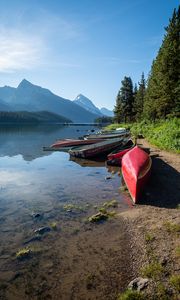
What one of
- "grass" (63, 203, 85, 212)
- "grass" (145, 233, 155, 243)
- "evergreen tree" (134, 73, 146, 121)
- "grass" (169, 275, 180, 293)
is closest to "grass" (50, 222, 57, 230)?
"grass" (63, 203, 85, 212)

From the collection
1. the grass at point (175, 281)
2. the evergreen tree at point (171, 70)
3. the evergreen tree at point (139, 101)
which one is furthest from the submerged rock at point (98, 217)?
the evergreen tree at point (139, 101)

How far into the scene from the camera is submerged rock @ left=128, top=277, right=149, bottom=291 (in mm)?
6008

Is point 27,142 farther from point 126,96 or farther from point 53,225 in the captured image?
point 53,225

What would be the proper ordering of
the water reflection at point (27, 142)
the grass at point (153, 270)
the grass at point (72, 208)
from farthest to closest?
the water reflection at point (27, 142), the grass at point (72, 208), the grass at point (153, 270)

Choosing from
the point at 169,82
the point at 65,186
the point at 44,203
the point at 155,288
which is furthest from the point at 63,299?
the point at 169,82

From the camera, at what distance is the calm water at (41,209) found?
718 cm

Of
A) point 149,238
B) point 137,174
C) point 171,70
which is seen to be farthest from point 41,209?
point 171,70

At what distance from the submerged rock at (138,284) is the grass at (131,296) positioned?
172 millimetres

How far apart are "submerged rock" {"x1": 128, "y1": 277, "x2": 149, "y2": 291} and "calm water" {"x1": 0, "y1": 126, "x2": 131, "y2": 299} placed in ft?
5.57

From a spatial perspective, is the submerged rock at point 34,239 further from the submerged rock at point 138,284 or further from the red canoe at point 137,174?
the red canoe at point 137,174

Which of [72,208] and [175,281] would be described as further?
[72,208]

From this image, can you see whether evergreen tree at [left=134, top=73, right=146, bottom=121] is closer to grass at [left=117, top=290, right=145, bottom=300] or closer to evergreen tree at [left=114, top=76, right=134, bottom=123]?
evergreen tree at [left=114, top=76, right=134, bottom=123]

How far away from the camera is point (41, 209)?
12.0m

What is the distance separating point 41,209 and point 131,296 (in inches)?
281
